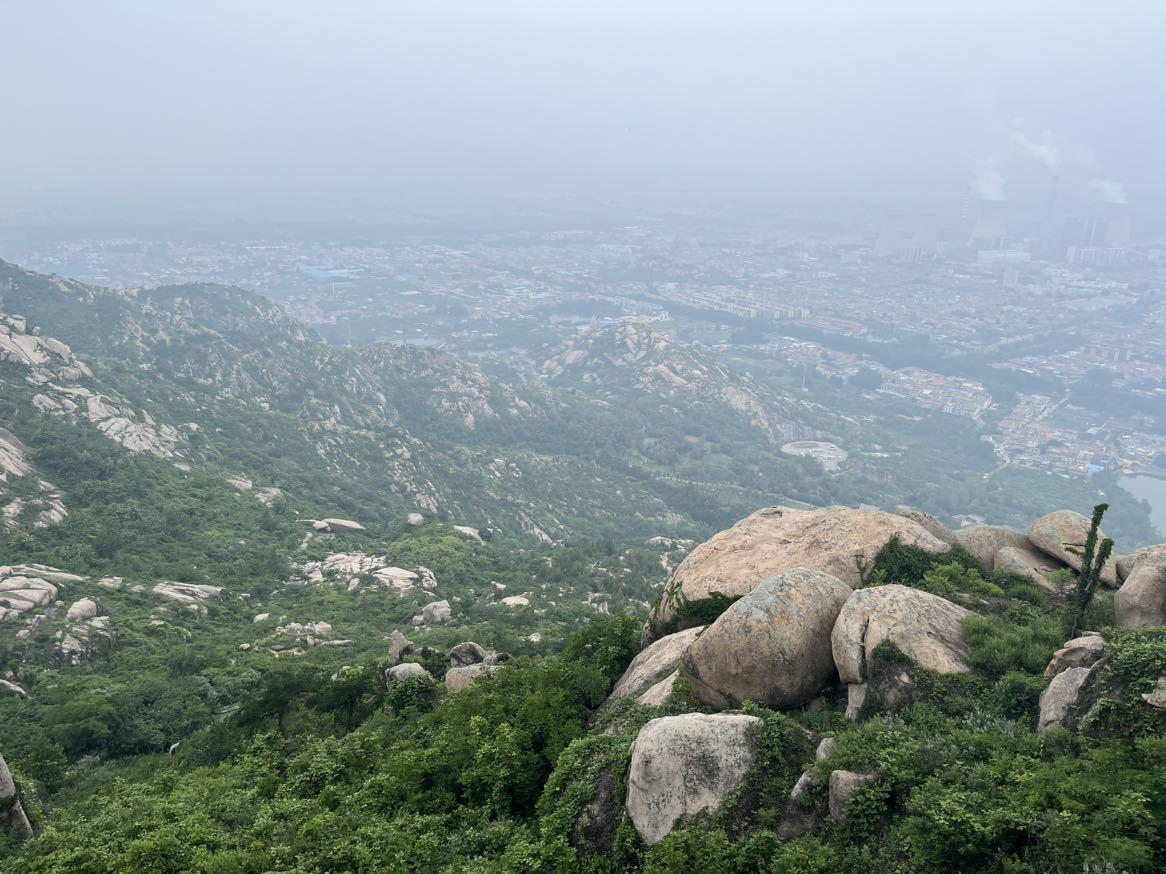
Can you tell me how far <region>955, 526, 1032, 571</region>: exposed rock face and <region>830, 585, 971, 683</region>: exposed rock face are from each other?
20.0 feet

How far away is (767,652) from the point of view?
15.9m

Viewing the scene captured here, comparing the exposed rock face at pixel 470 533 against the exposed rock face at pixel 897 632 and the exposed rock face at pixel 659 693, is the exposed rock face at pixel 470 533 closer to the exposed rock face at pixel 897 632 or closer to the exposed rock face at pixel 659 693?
the exposed rock face at pixel 659 693

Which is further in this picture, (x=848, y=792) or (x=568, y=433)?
(x=568, y=433)

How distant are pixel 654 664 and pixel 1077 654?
30.6 ft

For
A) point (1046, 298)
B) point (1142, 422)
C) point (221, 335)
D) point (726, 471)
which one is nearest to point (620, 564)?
point (726, 471)

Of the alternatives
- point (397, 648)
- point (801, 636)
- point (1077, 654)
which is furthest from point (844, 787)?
point (397, 648)

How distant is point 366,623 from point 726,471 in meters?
77.6

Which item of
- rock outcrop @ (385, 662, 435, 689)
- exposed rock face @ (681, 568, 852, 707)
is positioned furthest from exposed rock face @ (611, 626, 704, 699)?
rock outcrop @ (385, 662, 435, 689)

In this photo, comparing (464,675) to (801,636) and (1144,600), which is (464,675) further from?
(1144,600)

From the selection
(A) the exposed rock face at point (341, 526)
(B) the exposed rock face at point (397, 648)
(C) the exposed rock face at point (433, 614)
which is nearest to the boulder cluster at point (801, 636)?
(B) the exposed rock face at point (397, 648)

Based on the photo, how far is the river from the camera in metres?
105

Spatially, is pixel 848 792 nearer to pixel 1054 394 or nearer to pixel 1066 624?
pixel 1066 624

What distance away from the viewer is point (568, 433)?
371 feet

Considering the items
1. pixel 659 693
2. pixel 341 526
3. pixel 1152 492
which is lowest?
pixel 1152 492
